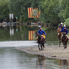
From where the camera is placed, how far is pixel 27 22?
11525 centimetres

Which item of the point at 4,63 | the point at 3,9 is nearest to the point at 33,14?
the point at 3,9

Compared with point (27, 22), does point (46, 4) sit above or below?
above

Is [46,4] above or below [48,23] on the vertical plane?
above

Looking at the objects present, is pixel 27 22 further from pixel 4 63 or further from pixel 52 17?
pixel 4 63

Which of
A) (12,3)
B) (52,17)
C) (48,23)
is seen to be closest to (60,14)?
(52,17)

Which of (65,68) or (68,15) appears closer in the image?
(65,68)

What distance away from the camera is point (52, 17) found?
248 ft

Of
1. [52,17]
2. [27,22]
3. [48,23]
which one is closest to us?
[52,17]

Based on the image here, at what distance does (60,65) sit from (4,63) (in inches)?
108

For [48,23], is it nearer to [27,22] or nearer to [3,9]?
[27,22]

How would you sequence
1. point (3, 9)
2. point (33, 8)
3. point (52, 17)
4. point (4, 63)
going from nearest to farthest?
point (4, 63) < point (52, 17) < point (33, 8) < point (3, 9)

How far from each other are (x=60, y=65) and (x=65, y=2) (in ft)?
171

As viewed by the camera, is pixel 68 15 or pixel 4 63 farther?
pixel 68 15

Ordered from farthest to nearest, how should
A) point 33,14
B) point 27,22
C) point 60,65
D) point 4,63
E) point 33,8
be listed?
point 27,22, point 33,14, point 33,8, point 4,63, point 60,65
